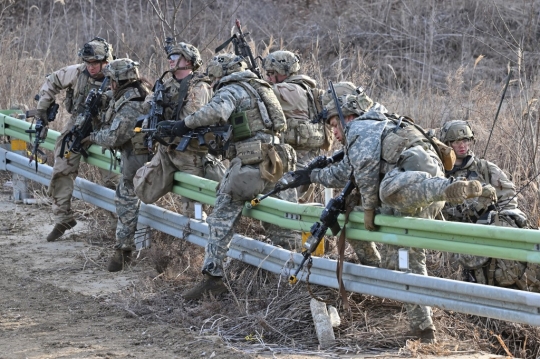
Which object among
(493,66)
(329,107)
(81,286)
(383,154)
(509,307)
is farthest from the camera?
(493,66)

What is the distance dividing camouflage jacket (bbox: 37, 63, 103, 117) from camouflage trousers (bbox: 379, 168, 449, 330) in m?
4.11

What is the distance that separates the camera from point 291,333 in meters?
6.24

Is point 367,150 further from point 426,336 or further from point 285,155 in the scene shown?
point 285,155

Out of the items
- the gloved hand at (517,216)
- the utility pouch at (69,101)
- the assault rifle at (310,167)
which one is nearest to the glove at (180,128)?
the assault rifle at (310,167)

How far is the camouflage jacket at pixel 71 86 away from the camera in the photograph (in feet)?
29.9

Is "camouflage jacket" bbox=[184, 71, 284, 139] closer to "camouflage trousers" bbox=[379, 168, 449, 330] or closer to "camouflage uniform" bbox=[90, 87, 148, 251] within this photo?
"camouflage uniform" bbox=[90, 87, 148, 251]

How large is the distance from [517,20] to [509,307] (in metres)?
10.4

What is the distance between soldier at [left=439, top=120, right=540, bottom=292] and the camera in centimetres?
661

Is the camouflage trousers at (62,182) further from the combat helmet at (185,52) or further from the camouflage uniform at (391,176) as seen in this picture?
the camouflage uniform at (391,176)

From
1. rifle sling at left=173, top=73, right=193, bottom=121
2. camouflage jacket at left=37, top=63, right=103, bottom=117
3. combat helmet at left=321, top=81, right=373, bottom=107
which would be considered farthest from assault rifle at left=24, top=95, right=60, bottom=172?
combat helmet at left=321, top=81, right=373, bottom=107

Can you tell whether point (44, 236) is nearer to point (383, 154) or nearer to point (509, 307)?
Result: point (383, 154)

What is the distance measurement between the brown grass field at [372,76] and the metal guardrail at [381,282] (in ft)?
0.61

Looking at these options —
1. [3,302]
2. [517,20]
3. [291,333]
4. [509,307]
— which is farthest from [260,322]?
[517,20]

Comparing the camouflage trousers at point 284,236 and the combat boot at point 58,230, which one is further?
the combat boot at point 58,230
